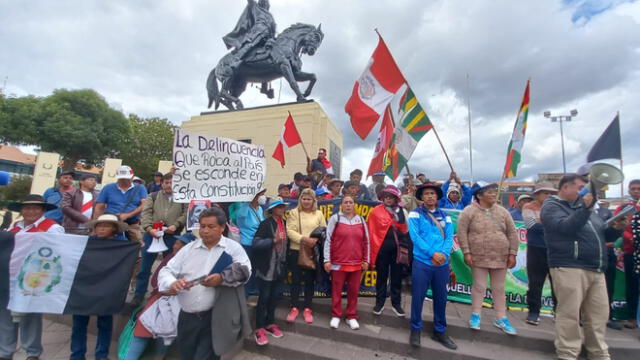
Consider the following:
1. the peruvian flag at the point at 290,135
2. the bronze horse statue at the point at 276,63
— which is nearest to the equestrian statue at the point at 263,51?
the bronze horse statue at the point at 276,63

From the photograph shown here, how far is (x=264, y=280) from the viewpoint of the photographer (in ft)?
11.3

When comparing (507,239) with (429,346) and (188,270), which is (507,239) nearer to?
(429,346)

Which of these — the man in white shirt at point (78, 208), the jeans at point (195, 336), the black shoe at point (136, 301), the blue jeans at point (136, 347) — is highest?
the man in white shirt at point (78, 208)

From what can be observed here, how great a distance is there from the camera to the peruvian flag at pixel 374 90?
4824mm

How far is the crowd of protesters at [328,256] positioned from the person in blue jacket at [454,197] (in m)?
1.11

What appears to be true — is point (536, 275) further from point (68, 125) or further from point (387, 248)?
point (68, 125)

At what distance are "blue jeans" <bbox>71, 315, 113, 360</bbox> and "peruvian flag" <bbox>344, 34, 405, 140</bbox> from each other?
177 inches

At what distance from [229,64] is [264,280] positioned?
484 inches

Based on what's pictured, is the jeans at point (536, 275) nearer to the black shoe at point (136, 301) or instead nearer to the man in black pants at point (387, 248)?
the man in black pants at point (387, 248)

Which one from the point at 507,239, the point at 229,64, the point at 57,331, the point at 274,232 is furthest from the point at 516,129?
the point at 229,64

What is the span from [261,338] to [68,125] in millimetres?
29051

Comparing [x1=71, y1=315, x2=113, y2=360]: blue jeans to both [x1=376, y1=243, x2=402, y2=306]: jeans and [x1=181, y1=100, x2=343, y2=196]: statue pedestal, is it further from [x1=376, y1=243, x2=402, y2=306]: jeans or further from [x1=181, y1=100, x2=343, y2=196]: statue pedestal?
[x1=181, y1=100, x2=343, y2=196]: statue pedestal

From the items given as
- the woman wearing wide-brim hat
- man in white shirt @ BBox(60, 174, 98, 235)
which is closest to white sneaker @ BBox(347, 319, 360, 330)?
the woman wearing wide-brim hat

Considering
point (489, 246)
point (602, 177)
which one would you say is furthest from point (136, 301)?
point (602, 177)
